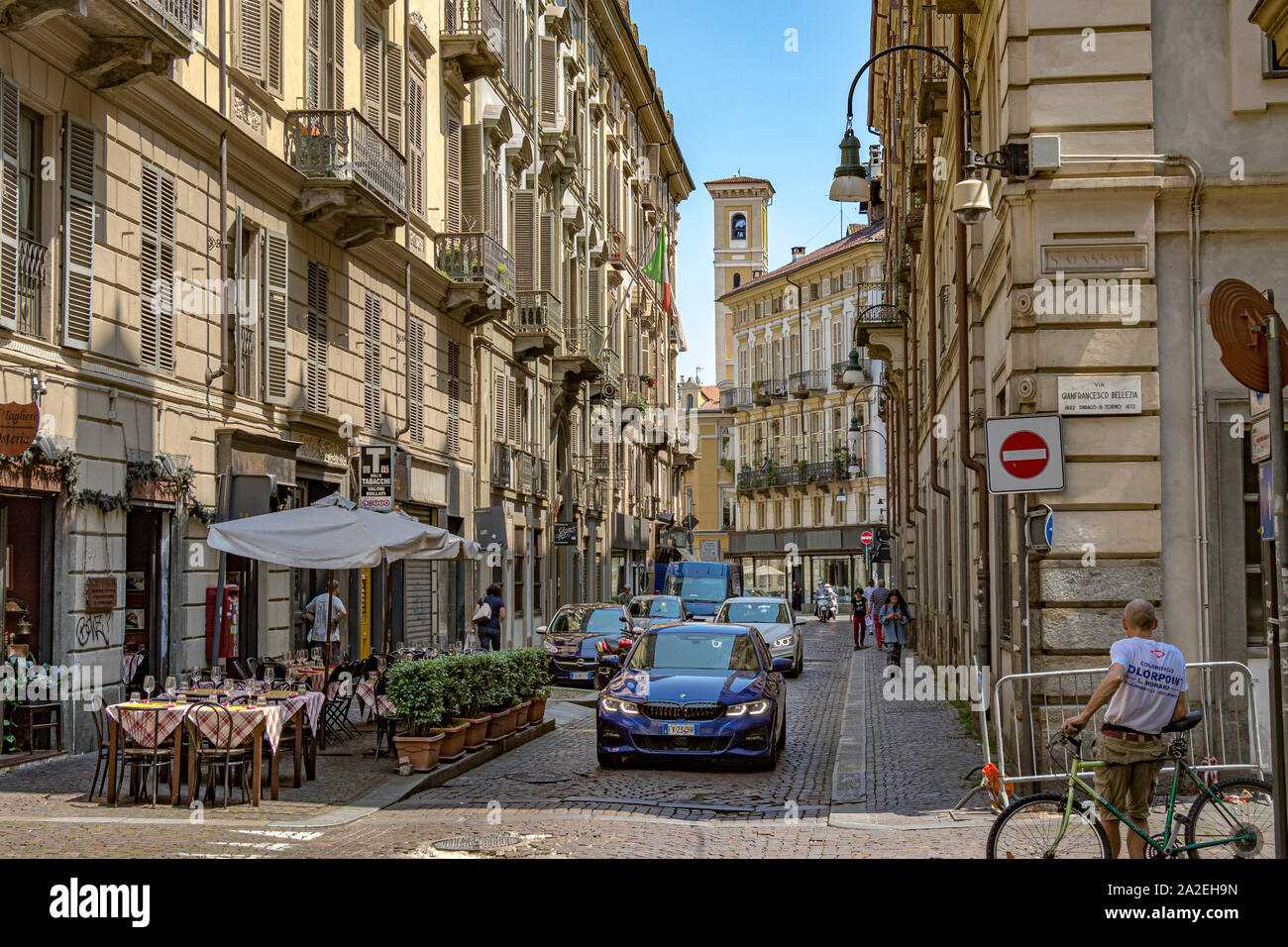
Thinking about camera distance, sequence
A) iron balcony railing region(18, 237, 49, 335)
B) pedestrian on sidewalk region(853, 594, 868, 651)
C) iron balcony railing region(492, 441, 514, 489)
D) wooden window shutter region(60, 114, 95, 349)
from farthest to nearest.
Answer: pedestrian on sidewalk region(853, 594, 868, 651) < iron balcony railing region(492, 441, 514, 489) < wooden window shutter region(60, 114, 95, 349) < iron balcony railing region(18, 237, 49, 335)

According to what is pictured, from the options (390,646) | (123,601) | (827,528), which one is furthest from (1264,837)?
(827,528)

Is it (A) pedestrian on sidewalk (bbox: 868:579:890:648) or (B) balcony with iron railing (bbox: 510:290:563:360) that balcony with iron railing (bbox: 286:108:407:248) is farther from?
(A) pedestrian on sidewalk (bbox: 868:579:890:648)

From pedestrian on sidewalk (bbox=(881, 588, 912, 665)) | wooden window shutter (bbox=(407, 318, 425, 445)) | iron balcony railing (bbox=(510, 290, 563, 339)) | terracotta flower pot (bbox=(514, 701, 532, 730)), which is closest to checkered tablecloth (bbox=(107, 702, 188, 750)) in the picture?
terracotta flower pot (bbox=(514, 701, 532, 730))

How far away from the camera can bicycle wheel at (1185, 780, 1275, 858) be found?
8141 millimetres

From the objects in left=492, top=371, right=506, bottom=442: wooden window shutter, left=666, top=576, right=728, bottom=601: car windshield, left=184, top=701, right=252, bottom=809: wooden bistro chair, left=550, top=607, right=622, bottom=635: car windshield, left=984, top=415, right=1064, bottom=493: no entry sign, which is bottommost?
left=184, top=701, right=252, bottom=809: wooden bistro chair

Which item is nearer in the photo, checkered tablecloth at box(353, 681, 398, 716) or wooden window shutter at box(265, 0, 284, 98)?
checkered tablecloth at box(353, 681, 398, 716)

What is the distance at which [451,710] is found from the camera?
47.5 ft

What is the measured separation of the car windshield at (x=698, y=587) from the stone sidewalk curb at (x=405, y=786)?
1009 inches

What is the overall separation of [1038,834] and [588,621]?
68.7ft

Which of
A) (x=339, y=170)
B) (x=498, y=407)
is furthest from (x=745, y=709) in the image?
(x=498, y=407)

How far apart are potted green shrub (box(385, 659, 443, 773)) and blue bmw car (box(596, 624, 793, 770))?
A: 1.81 m

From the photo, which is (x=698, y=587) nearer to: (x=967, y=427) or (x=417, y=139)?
(x=417, y=139)

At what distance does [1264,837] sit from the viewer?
319 inches
